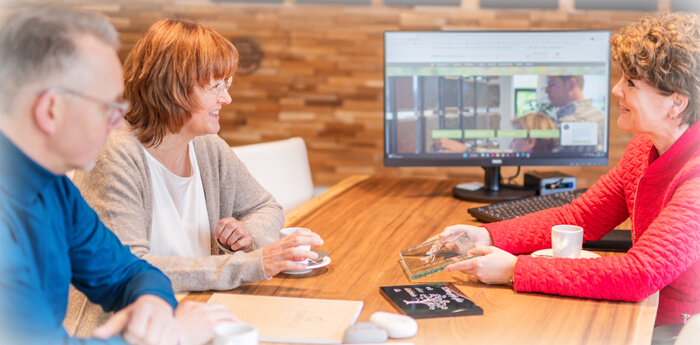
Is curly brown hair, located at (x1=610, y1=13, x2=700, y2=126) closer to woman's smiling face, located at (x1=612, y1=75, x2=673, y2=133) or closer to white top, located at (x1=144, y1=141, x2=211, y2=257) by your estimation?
woman's smiling face, located at (x1=612, y1=75, x2=673, y2=133)

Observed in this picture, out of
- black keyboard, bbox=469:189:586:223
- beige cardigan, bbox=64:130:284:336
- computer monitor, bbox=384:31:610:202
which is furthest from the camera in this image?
computer monitor, bbox=384:31:610:202

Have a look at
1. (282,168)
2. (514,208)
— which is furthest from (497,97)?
(282,168)

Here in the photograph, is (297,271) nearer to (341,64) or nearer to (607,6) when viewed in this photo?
(341,64)

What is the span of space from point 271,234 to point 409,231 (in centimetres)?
39

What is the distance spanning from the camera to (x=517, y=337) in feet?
3.78

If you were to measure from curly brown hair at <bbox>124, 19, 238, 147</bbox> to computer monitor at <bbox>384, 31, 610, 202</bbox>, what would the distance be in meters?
0.85

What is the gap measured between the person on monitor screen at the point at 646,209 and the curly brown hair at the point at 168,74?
0.72m

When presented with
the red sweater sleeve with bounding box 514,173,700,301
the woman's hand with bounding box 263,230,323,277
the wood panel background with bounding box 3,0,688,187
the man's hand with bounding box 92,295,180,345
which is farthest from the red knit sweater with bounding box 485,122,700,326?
the wood panel background with bounding box 3,0,688,187

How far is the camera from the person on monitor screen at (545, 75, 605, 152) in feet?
7.50

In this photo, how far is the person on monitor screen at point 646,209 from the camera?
1.31m

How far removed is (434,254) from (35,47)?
3.14 ft

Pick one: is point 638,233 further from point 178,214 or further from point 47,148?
point 47,148

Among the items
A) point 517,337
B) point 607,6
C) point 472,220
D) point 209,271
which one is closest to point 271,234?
point 209,271

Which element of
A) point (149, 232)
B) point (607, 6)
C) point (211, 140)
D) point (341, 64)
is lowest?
point (149, 232)
